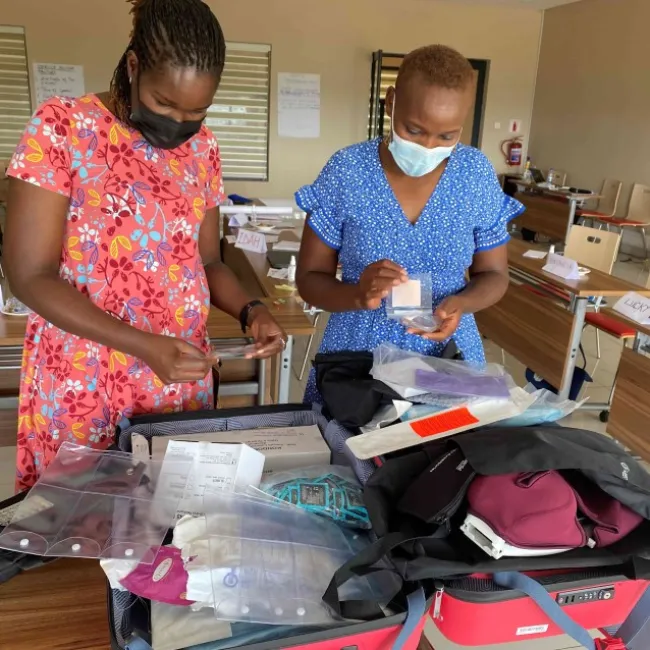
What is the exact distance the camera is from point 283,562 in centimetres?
80

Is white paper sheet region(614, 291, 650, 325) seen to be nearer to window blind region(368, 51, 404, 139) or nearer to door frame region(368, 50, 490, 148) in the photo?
door frame region(368, 50, 490, 148)

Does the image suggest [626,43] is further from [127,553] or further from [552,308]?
[127,553]

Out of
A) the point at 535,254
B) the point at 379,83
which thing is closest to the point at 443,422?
the point at 535,254

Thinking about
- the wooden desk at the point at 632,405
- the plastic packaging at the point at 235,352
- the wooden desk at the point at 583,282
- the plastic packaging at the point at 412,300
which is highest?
the plastic packaging at the point at 412,300

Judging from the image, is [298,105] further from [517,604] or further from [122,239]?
[517,604]

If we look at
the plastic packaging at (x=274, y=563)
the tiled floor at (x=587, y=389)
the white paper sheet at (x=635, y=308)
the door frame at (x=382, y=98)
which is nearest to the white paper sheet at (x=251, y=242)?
the tiled floor at (x=587, y=389)

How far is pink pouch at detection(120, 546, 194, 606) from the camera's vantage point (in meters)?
0.76

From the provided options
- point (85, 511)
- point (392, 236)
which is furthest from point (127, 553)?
point (392, 236)

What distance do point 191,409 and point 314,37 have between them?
25.7ft

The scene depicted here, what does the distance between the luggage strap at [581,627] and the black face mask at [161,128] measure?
2.73ft

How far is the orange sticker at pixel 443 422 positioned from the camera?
99 centimetres

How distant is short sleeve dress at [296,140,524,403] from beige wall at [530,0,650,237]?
736 centimetres

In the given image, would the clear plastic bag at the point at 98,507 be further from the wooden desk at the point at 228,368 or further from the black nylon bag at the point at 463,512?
the wooden desk at the point at 228,368

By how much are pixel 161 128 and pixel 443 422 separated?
68cm
